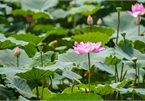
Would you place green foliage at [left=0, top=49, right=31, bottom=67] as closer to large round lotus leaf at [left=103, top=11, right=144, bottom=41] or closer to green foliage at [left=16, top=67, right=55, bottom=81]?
green foliage at [left=16, top=67, right=55, bottom=81]

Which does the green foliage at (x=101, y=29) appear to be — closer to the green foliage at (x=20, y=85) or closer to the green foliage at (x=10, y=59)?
the green foliage at (x=10, y=59)

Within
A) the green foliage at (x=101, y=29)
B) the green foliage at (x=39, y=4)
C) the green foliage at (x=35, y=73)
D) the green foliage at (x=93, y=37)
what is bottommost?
the green foliage at (x=35, y=73)

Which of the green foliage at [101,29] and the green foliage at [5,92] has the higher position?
the green foliage at [101,29]

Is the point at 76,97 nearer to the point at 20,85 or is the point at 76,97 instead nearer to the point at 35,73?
the point at 35,73

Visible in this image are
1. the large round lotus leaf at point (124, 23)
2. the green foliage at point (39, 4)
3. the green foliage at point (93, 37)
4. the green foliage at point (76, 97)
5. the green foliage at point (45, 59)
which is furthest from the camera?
the green foliage at point (39, 4)

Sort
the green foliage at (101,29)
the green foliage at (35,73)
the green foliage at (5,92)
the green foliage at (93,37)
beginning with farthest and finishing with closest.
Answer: the green foliage at (101,29) → the green foliage at (93,37) → the green foliage at (5,92) → the green foliage at (35,73)

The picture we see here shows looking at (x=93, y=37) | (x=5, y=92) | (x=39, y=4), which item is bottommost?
(x=5, y=92)

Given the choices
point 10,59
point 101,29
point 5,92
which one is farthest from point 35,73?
point 101,29

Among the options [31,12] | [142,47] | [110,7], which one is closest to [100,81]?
A: [142,47]

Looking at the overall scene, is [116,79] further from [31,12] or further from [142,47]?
[31,12]

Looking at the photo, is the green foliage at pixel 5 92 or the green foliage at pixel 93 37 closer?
the green foliage at pixel 5 92

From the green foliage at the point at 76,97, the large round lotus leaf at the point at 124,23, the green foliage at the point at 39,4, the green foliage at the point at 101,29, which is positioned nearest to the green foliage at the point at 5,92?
the green foliage at the point at 76,97

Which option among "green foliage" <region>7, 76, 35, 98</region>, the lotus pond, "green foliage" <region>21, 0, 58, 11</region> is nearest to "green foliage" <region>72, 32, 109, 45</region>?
the lotus pond

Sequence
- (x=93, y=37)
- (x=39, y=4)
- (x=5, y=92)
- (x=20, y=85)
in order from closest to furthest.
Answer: (x=5, y=92), (x=20, y=85), (x=93, y=37), (x=39, y=4)
